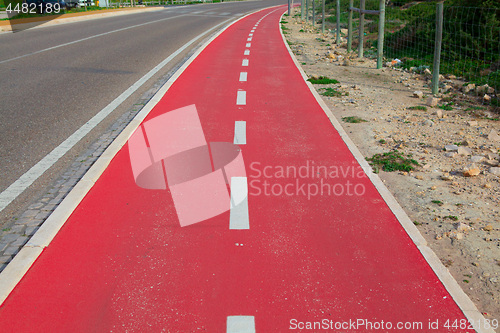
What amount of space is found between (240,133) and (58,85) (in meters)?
5.02

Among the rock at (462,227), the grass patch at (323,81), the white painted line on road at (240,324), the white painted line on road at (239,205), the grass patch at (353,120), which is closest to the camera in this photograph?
the white painted line on road at (240,324)

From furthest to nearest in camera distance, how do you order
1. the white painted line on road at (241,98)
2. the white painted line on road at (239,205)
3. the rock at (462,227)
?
the white painted line on road at (241,98), the white painted line on road at (239,205), the rock at (462,227)

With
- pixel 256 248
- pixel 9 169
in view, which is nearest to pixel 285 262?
pixel 256 248

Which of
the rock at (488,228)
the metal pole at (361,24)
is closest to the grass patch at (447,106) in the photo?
the rock at (488,228)

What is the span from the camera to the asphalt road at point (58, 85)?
587 centimetres

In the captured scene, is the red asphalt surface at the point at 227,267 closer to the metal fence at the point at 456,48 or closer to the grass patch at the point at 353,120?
the grass patch at the point at 353,120

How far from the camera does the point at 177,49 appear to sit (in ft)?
50.2

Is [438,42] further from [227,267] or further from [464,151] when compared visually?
[227,267]

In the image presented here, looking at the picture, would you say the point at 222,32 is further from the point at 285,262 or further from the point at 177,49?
the point at 285,262

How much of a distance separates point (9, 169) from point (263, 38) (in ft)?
51.6

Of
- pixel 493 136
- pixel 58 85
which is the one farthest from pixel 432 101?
pixel 58 85

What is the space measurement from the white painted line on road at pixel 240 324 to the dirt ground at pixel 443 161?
1711 millimetres

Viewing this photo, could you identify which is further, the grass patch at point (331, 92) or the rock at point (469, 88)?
the grass patch at point (331, 92)

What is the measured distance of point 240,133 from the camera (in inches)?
275
